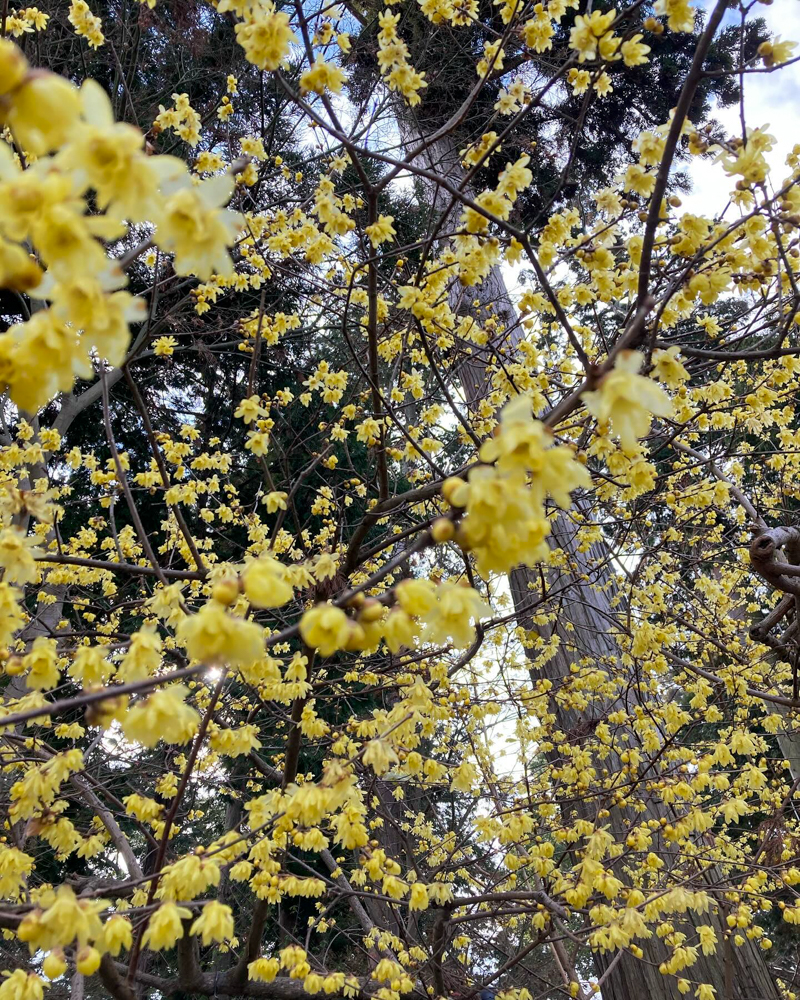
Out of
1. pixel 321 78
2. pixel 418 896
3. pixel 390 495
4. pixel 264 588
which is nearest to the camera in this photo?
pixel 264 588

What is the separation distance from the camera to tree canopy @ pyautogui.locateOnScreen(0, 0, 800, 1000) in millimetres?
1046

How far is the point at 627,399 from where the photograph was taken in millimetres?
1065

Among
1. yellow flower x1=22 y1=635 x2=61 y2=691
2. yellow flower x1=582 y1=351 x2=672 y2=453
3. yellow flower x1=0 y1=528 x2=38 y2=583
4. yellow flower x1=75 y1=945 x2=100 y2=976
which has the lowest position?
yellow flower x1=75 y1=945 x2=100 y2=976

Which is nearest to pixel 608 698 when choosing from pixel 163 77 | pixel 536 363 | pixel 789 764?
pixel 536 363

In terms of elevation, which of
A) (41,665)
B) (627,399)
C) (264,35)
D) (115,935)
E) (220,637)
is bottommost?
(115,935)

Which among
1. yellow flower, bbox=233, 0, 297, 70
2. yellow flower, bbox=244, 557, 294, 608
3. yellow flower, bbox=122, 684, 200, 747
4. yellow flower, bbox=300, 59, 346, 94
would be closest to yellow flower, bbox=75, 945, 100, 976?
yellow flower, bbox=122, 684, 200, 747

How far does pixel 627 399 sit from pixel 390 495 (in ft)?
9.73

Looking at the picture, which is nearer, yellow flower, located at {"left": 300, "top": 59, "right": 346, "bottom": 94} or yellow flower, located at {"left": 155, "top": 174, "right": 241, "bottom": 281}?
yellow flower, located at {"left": 155, "top": 174, "right": 241, "bottom": 281}

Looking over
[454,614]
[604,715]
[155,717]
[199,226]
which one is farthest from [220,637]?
[604,715]

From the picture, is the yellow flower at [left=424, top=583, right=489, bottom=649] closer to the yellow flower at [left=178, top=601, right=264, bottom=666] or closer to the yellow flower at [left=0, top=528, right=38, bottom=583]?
the yellow flower at [left=178, top=601, right=264, bottom=666]

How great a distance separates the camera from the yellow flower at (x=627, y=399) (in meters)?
1.06

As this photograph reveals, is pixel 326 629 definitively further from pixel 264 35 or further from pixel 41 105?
pixel 264 35

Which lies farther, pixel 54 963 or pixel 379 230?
pixel 379 230

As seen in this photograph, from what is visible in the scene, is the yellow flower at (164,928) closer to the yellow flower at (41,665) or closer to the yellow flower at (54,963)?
the yellow flower at (54,963)
